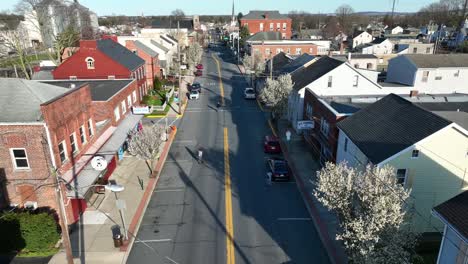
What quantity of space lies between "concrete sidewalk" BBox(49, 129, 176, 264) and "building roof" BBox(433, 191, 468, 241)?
→ 15232 mm

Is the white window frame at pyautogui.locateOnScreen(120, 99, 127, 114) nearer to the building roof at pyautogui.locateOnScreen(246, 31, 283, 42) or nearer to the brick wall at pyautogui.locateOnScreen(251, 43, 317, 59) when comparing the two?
the brick wall at pyautogui.locateOnScreen(251, 43, 317, 59)

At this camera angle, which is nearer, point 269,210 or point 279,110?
point 269,210

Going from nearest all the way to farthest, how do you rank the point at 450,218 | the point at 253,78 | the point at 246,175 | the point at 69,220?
the point at 450,218, the point at 69,220, the point at 246,175, the point at 253,78

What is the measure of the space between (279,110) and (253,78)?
30258 mm

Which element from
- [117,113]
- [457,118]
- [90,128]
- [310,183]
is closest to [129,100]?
[117,113]

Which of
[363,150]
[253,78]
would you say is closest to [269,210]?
[363,150]

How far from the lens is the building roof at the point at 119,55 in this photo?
44878 millimetres

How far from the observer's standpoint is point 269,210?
2297cm

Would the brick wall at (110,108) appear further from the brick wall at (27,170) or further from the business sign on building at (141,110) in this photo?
the brick wall at (27,170)

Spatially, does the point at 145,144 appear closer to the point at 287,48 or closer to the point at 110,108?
the point at 110,108

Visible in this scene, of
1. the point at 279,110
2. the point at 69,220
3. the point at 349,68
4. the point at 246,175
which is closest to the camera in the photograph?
the point at 69,220

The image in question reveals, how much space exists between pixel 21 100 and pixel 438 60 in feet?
162

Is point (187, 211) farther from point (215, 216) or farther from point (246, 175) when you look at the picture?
point (246, 175)

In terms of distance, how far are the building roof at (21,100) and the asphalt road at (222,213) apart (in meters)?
9.30
